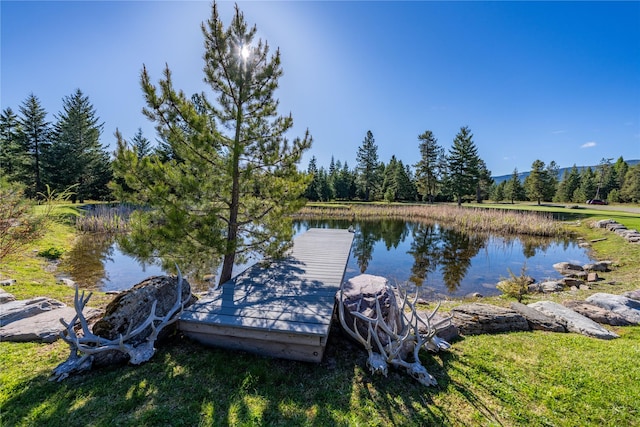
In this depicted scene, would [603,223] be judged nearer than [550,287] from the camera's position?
No

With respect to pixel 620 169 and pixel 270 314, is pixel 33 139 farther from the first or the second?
pixel 620 169

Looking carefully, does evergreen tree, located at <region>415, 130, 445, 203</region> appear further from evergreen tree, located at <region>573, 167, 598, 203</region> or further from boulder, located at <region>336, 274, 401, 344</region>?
boulder, located at <region>336, 274, 401, 344</region>

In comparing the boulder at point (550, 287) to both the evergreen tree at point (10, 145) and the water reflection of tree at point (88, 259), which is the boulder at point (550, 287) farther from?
the evergreen tree at point (10, 145)

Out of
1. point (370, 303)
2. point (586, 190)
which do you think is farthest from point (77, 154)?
point (586, 190)

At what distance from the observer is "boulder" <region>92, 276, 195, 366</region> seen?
3.03m

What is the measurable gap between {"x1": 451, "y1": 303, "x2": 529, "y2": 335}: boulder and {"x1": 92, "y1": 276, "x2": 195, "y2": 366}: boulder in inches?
172

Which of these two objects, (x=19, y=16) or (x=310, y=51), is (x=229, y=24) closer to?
(x=310, y=51)

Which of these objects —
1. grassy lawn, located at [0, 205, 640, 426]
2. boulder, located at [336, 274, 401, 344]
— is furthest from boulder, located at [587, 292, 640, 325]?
boulder, located at [336, 274, 401, 344]

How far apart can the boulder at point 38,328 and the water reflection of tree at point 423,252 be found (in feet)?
25.3

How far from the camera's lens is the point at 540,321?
437cm

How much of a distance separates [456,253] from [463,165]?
2559 centimetres

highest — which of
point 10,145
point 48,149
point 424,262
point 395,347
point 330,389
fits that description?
point 10,145

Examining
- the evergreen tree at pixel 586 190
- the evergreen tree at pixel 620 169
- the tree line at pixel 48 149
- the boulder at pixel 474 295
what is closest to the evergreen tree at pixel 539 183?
the evergreen tree at pixel 586 190

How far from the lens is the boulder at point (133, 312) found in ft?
9.94
